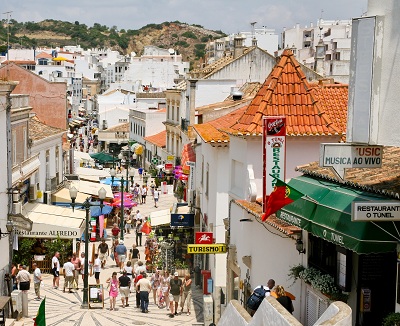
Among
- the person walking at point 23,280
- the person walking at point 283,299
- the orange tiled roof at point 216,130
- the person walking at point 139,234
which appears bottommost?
the person walking at point 139,234

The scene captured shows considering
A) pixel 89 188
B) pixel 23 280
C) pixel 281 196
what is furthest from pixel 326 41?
pixel 281 196

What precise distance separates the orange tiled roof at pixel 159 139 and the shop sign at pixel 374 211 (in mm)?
53339

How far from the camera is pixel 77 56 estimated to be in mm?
185500

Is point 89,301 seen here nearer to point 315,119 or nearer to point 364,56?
point 315,119

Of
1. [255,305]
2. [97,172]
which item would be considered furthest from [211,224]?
[97,172]

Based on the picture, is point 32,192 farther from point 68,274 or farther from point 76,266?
point 68,274

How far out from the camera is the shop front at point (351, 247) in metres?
10.3

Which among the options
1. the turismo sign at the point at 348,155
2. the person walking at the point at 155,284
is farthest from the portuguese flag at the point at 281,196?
the person walking at the point at 155,284

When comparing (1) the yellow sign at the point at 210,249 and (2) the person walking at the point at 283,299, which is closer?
(2) the person walking at the point at 283,299

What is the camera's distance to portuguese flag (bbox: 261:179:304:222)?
489 inches

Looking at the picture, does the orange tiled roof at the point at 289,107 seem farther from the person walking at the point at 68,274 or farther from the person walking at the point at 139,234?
the person walking at the point at 139,234

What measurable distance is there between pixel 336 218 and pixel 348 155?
3.48 ft

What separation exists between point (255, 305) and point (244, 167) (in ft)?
25.6

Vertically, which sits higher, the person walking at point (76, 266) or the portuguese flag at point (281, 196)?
the portuguese flag at point (281, 196)
